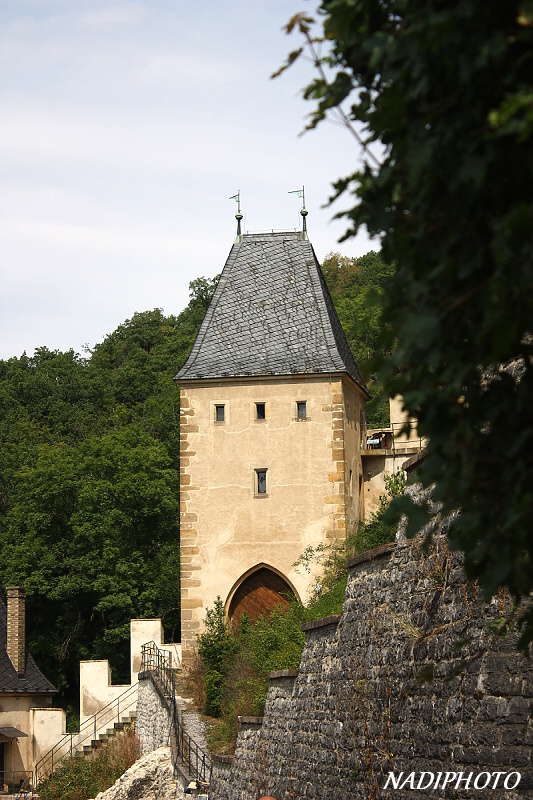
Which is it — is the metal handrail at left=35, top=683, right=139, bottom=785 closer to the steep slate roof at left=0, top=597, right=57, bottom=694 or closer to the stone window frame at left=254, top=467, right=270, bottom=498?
the steep slate roof at left=0, top=597, right=57, bottom=694

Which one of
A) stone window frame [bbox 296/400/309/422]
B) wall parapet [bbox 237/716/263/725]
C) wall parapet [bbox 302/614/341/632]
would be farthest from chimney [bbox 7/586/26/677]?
wall parapet [bbox 302/614/341/632]

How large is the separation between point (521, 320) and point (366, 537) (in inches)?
588

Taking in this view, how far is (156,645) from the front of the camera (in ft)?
96.4

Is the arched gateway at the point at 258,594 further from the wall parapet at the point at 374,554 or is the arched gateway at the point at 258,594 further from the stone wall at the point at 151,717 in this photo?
the wall parapet at the point at 374,554

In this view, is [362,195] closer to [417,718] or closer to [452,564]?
[452,564]

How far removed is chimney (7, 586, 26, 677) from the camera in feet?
115

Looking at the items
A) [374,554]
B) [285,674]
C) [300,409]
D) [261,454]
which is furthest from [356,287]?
[374,554]

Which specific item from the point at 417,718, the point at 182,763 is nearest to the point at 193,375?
the point at 182,763

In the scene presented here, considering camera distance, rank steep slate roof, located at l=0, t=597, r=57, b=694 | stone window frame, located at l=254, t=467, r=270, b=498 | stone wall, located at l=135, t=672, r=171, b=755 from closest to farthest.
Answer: stone wall, located at l=135, t=672, r=171, b=755
stone window frame, located at l=254, t=467, r=270, b=498
steep slate roof, located at l=0, t=597, r=57, b=694

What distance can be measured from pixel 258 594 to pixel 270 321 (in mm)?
6607

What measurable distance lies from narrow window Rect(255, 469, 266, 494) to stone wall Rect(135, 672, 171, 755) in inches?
190

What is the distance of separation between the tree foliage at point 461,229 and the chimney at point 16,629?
107 feet

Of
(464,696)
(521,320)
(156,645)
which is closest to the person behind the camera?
(521,320)

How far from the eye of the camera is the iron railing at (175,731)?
18.9 meters
